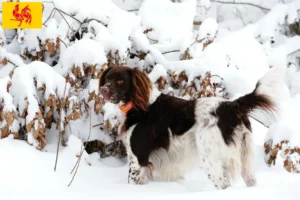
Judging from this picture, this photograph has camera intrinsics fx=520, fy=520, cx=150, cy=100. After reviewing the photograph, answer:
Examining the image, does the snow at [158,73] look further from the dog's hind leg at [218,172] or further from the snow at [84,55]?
the dog's hind leg at [218,172]

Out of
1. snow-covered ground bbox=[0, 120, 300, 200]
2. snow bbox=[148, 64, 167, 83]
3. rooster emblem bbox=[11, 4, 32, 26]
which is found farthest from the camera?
rooster emblem bbox=[11, 4, 32, 26]

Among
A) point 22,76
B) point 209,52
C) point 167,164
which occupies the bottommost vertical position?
point 167,164

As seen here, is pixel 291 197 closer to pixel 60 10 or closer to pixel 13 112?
pixel 13 112

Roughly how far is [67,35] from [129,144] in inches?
67.9

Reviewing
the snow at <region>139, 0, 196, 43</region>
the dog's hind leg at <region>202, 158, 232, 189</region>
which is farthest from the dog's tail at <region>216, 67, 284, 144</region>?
the snow at <region>139, 0, 196, 43</region>

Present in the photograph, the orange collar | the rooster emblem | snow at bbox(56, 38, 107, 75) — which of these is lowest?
the orange collar

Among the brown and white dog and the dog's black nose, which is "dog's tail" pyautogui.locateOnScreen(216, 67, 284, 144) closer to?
the brown and white dog

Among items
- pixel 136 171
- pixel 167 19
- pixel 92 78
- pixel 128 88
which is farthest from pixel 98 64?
pixel 167 19

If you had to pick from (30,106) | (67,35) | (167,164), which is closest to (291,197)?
(167,164)

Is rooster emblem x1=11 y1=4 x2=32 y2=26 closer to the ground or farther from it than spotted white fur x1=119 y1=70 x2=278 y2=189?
farther from it

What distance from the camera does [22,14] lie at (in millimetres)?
5477

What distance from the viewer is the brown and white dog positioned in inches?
161

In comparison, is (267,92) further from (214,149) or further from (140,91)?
(140,91)

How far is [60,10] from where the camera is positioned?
18.5ft
